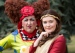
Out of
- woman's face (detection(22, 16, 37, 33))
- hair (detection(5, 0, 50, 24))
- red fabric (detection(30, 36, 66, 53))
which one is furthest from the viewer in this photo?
hair (detection(5, 0, 50, 24))

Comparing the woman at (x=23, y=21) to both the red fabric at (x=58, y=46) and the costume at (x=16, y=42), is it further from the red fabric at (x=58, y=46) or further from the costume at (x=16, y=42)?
the red fabric at (x=58, y=46)

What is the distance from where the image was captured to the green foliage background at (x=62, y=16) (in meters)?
8.92

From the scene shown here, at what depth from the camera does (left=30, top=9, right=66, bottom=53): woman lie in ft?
16.3

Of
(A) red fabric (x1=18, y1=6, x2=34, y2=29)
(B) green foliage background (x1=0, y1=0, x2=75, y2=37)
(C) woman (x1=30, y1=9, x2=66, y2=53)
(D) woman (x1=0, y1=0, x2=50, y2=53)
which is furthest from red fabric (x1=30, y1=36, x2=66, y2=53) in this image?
(B) green foliage background (x1=0, y1=0, x2=75, y2=37)

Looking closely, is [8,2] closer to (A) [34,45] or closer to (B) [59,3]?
(A) [34,45]

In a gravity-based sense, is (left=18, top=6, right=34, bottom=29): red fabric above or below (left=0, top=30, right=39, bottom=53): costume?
above

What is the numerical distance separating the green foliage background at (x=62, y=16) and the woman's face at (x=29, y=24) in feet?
9.37

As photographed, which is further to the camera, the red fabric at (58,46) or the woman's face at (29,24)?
the woman's face at (29,24)

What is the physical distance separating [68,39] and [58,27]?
4.28 m

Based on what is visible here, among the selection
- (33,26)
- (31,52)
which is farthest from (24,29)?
(31,52)

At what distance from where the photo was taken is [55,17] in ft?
16.5

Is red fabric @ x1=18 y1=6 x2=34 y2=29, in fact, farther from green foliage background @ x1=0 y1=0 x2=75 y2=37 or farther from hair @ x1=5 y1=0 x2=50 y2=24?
green foliage background @ x1=0 y1=0 x2=75 y2=37

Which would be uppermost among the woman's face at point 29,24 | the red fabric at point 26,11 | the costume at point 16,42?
the red fabric at point 26,11

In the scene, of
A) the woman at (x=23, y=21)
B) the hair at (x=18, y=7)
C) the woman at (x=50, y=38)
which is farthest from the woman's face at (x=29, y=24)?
the woman at (x=50, y=38)
